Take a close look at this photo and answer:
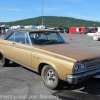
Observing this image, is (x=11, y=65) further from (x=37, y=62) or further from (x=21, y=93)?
(x=21, y=93)

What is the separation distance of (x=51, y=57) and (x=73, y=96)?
117cm

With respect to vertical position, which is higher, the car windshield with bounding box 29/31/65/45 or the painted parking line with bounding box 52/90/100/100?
the car windshield with bounding box 29/31/65/45

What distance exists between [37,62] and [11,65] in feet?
8.64

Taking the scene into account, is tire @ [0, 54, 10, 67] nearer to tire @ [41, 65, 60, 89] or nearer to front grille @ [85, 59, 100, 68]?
tire @ [41, 65, 60, 89]

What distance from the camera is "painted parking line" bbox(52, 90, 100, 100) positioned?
4.50 meters

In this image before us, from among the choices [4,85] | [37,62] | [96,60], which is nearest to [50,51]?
[37,62]

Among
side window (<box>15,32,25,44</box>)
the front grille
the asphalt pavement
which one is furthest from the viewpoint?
side window (<box>15,32,25,44</box>)

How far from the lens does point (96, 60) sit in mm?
5156

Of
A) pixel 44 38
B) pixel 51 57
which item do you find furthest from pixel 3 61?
pixel 51 57

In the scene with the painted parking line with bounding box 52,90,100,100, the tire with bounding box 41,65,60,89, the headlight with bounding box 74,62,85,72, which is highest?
the headlight with bounding box 74,62,85,72

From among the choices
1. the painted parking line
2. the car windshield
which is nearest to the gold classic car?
the car windshield

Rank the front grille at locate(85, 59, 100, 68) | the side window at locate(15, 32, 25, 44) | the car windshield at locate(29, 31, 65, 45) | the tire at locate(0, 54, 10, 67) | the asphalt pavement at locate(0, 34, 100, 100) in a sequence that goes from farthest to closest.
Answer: the tire at locate(0, 54, 10, 67) < the side window at locate(15, 32, 25, 44) < the car windshield at locate(29, 31, 65, 45) < the front grille at locate(85, 59, 100, 68) < the asphalt pavement at locate(0, 34, 100, 100)

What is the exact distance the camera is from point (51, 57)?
16.7ft

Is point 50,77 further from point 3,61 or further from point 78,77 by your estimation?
point 3,61
